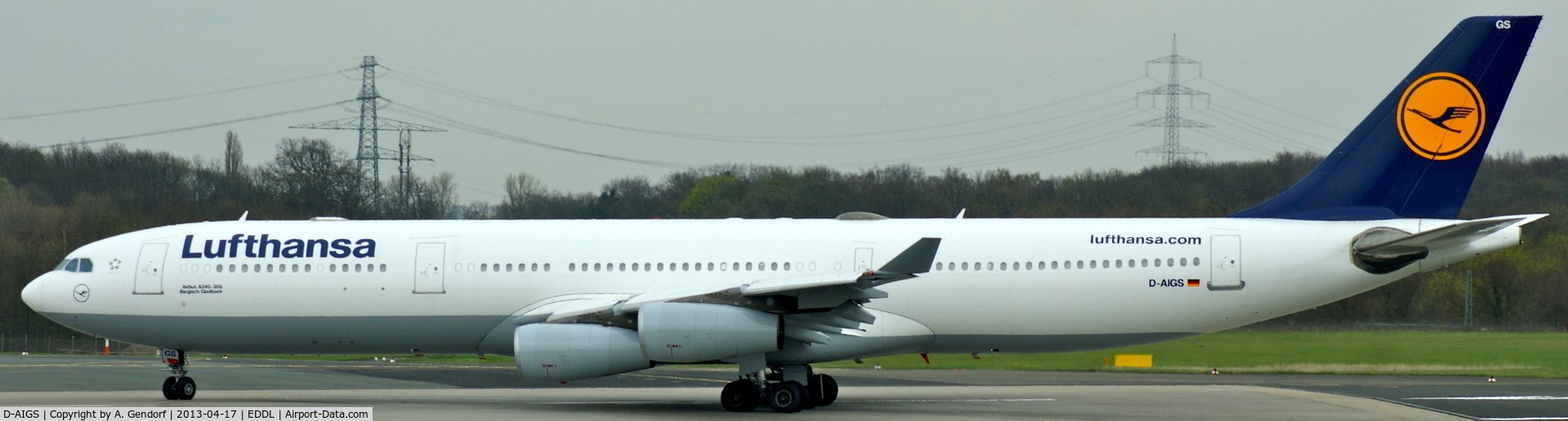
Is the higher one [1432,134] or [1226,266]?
[1432,134]

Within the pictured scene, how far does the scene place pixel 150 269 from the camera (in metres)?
17.3

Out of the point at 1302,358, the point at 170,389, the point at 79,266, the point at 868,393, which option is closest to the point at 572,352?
the point at 868,393

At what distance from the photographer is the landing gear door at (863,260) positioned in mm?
16656

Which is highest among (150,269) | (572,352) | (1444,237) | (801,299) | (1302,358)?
(1444,237)

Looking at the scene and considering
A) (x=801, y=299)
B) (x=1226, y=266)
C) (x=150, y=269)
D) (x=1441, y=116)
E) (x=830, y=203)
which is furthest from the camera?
(x=830, y=203)

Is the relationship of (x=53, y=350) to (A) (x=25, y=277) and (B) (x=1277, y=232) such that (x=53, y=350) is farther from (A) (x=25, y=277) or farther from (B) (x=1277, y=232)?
(B) (x=1277, y=232)

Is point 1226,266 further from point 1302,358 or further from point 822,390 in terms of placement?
point 1302,358

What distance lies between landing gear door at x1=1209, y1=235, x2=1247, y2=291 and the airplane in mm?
28

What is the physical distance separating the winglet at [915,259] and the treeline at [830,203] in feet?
62.9

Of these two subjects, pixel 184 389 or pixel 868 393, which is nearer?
pixel 184 389

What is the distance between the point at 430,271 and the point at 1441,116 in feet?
41.4

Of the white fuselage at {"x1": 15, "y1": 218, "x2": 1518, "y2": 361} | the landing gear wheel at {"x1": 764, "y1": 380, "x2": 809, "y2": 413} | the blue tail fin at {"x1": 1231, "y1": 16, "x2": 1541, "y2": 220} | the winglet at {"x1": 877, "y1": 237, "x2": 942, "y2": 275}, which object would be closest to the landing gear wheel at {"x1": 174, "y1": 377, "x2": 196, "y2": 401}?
the white fuselage at {"x1": 15, "y1": 218, "x2": 1518, "y2": 361}

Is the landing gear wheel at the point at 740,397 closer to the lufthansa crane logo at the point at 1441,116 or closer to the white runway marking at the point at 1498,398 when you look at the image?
the lufthansa crane logo at the point at 1441,116

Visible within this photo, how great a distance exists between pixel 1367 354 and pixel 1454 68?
38.3 feet
